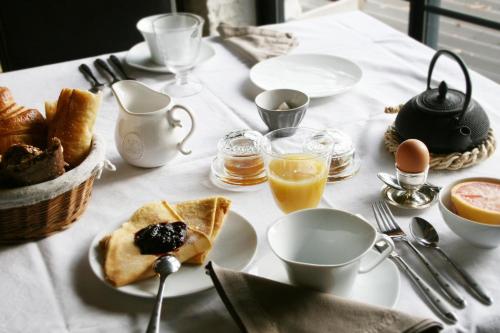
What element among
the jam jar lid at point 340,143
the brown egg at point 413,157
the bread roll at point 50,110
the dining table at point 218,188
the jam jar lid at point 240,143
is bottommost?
the dining table at point 218,188

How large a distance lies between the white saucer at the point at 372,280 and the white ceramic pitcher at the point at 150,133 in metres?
0.34

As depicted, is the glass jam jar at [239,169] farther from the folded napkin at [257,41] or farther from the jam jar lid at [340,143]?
the folded napkin at [257,41]

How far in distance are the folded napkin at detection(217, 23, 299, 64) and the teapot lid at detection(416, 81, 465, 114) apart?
1.79 ft

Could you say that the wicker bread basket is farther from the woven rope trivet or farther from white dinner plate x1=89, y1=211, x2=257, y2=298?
the woven rope trivet

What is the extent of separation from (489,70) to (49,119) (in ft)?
5.72

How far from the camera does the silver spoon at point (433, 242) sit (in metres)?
0.66

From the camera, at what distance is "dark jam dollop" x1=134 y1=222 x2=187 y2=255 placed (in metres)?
0.73

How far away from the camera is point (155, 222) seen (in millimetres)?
785

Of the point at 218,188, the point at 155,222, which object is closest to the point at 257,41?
the point at 218,188

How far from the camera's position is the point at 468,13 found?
5.96 ft

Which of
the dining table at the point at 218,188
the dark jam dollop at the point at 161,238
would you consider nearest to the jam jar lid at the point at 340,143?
the dining table at the point at 218,188

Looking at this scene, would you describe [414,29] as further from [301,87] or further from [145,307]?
[145,307]

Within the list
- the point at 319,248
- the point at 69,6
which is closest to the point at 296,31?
the point at 69,6

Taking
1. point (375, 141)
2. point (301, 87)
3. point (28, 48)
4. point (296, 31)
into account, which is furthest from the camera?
point (28, 48)
